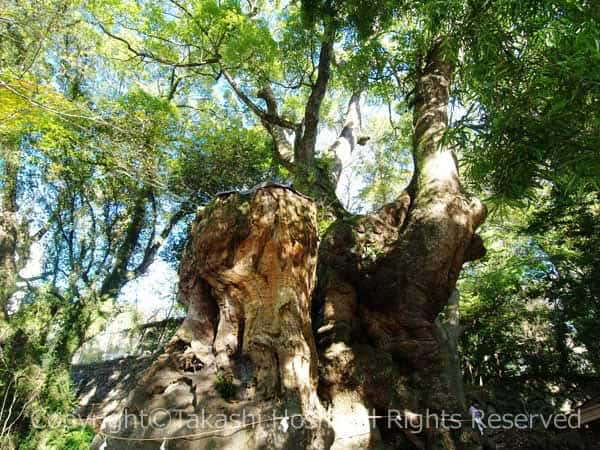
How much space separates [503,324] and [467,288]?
106 centimetres

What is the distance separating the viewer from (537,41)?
2.69 meters

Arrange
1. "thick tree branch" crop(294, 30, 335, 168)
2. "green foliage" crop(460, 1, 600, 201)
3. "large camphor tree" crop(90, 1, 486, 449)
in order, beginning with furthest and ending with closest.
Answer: "thick tree branch" crop(294, 30, 335, 168)
"large camphor tree" crop(90, 1, 486, 449)
"green foliage" crop(460, 1, 600, 201)

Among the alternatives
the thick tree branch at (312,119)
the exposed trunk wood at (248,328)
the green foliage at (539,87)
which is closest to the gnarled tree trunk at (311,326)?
the exposed trunk wood at (248,328)

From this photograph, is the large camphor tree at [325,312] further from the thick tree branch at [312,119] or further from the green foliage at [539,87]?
the thick tree branch at [312,119]

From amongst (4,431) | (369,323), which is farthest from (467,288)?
(4,431)

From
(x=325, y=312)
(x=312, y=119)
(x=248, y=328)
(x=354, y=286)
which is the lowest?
(x=248, y=328)

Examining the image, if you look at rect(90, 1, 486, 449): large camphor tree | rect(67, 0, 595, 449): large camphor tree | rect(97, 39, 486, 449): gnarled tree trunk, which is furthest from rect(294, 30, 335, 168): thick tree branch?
rect(97, 39, 486, 449): gnarled tree trunk

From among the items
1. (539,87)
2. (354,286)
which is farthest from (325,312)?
(539,87)

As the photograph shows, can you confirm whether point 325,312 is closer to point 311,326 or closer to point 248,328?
point 311,326

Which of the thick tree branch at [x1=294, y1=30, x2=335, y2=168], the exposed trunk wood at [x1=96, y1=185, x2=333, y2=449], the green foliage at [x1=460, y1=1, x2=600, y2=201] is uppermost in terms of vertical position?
the thick tree branch at [x1=294, y1=30, x2=335, y2=168]

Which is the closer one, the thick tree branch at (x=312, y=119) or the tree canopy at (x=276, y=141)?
the tree canopy at (x=276, y=141)

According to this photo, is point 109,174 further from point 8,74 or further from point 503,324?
point 503,324

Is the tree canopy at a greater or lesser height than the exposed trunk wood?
greater

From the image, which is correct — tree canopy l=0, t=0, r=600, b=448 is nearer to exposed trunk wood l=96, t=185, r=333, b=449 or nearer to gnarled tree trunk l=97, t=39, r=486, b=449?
gnarled tree trunk l=97, t=39, r=486, b=449
